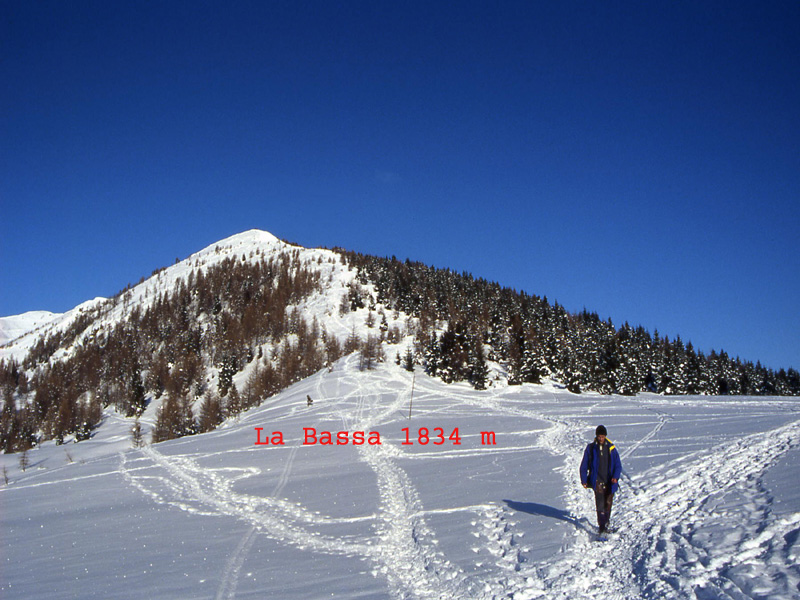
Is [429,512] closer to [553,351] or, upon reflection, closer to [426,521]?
[426,521]

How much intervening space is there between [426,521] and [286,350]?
9229cm

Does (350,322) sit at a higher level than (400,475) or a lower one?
higher

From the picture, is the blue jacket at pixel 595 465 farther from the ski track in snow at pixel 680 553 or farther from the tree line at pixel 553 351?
the tree line at pixel 553 351

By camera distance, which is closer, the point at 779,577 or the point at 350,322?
the point at 779,577

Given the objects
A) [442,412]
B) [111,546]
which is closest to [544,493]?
[111,546]

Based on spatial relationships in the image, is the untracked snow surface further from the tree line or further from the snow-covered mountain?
the tree line

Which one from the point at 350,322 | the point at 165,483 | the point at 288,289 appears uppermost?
the point at 288,289

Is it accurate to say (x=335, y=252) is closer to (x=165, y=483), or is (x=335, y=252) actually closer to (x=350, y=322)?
(x=350, y=322)

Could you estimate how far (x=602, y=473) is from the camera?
9805 millimetres

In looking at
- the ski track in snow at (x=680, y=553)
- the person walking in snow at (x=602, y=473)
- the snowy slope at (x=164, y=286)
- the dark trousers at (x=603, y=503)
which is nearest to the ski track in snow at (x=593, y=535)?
the ski track in snow at (x=680, y=553)

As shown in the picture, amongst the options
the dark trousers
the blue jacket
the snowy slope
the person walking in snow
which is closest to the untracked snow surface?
the dark trousers

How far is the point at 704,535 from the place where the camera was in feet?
Answer: 27.2

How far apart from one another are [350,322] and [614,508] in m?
106

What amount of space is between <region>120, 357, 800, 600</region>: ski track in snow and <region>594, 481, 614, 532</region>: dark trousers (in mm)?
370
